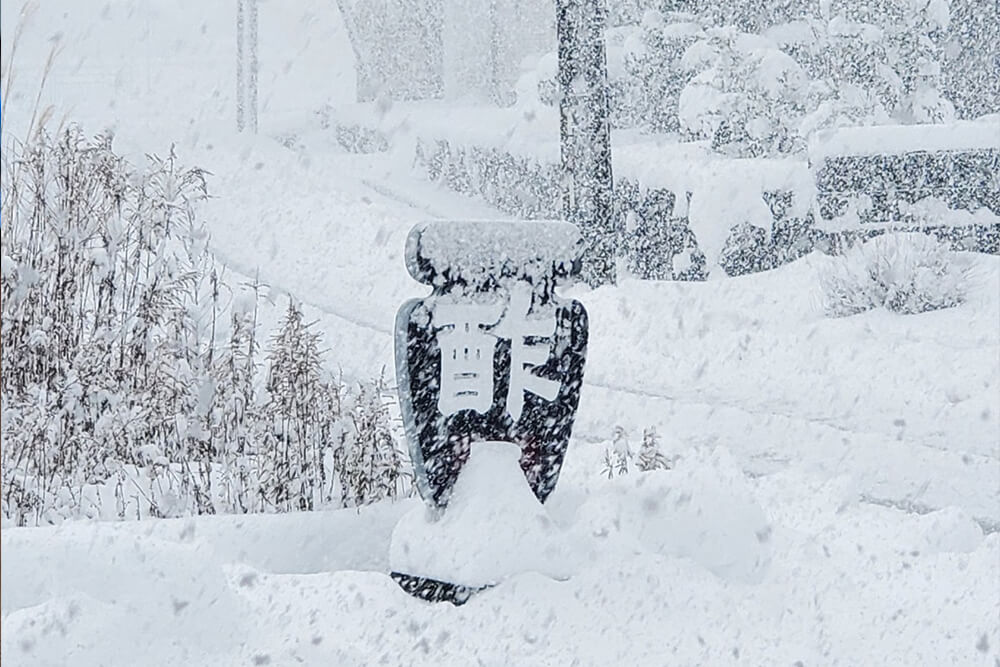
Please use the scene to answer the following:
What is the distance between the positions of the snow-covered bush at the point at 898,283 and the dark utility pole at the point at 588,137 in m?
2.37

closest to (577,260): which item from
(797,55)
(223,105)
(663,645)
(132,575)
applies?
(663,645)

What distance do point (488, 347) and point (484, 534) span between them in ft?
2.14

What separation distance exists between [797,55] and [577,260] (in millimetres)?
15401

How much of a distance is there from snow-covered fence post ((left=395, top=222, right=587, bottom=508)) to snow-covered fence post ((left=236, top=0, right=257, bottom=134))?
22.5 meters

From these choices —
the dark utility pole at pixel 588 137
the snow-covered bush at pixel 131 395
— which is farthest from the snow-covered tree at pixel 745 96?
the snow-covered bush at pixel 131 395

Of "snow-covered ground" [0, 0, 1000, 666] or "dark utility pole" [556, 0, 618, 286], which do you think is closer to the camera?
"snow-covered ground" [0, 0, 1000, 666]

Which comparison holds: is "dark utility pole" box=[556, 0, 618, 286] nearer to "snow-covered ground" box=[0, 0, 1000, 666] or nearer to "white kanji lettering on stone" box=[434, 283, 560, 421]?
"snow-covered ground" box=[0, 0, 1000, 666]

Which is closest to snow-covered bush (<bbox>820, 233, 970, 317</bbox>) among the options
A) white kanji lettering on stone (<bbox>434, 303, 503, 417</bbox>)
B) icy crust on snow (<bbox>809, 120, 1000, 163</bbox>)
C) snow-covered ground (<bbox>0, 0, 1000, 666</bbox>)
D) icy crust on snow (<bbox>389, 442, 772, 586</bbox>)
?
snow-covered ground (<bbox>0, 0, 1000, 666</bbox>)

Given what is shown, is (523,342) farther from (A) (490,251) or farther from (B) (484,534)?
(B) (484,534)

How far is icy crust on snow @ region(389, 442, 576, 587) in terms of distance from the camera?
13.1ft

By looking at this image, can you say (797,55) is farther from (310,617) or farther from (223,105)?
(223,105)

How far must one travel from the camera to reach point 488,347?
4320 millimetres

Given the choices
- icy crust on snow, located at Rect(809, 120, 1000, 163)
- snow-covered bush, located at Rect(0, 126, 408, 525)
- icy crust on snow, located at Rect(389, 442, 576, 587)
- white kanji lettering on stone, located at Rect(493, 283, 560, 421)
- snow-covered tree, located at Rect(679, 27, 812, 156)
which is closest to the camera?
icy crust on snow, located at Rect(389, 442, 576, 587)

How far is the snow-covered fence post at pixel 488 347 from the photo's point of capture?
4223 mm
